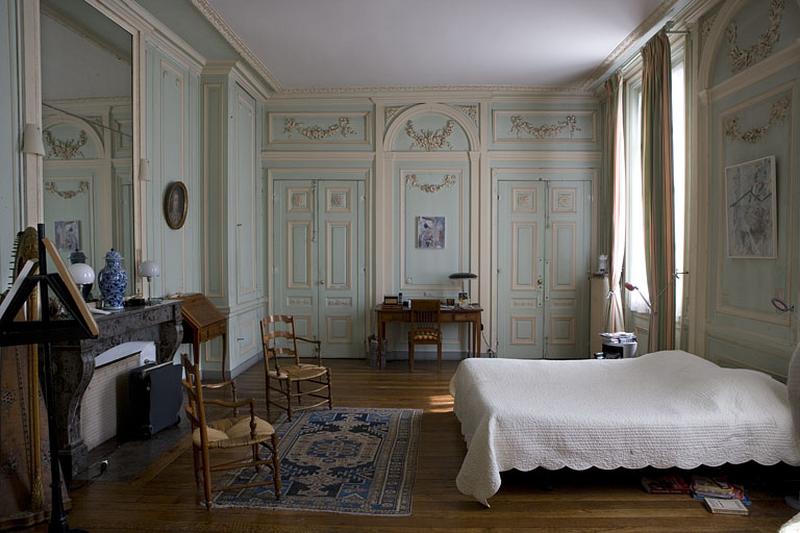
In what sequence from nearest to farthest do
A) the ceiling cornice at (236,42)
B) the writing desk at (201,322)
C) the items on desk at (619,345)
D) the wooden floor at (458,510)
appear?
1. the wooden floor at (458,510)
2. the ceiling cornice at (236,42)
3. the writing desk at (201,322)
4. the items on desk at (619,345)

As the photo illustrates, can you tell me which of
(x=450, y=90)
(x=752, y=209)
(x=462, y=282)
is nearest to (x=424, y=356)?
(x=462, y=282)

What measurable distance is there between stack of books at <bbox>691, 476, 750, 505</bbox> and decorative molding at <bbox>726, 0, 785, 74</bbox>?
9.55 feet

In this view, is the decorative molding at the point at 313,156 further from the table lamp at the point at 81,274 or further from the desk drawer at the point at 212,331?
the table lamp at the point at 81,274

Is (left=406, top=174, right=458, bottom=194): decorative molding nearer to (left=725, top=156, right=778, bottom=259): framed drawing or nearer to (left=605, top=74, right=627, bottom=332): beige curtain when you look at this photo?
(left=605, top=74, right=627, bottom=332): beige curtain

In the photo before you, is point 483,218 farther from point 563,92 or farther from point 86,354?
point 86,354

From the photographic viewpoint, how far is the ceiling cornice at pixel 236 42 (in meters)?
4.62

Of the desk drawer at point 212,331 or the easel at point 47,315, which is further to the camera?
the desk drawer at point 212,331

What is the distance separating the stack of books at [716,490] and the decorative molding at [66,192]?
4392mm

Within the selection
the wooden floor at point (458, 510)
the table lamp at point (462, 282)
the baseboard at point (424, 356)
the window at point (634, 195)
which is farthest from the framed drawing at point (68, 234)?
the window at point (634, 195)

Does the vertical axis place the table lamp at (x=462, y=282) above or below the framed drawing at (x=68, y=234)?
below

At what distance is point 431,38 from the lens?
5.33 m

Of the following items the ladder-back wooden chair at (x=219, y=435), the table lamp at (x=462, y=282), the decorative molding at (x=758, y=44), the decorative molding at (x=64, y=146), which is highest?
the decorative molding at (x=758, y=44)

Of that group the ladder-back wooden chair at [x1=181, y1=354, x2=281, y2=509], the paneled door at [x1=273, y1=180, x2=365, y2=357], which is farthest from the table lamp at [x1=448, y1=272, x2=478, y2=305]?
the ladder-back wooden chair at [x1=181, y1=354, x2=281, y2=509]

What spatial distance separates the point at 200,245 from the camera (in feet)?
19.4
